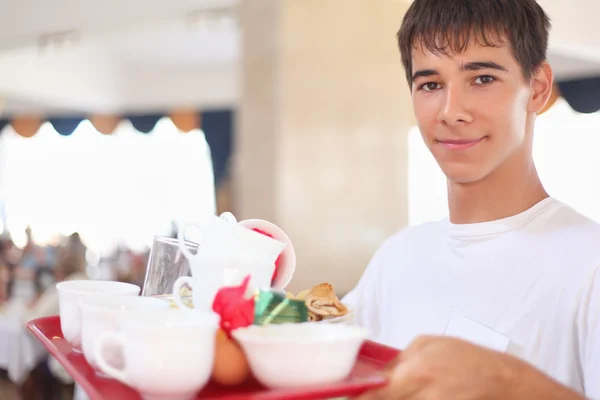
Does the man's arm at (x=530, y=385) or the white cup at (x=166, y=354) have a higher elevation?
the white cup at (x=166, y=354)

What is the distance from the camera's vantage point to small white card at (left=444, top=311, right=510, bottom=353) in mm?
982

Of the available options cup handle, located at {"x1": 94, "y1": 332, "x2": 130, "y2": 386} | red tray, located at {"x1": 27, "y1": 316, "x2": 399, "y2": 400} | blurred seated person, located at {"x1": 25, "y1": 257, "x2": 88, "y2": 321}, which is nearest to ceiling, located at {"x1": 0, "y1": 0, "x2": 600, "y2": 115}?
blurred seated person, located at {"x1": 25, "y1": 257, "x2": 88, "y2": 321}

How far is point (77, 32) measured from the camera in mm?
4773

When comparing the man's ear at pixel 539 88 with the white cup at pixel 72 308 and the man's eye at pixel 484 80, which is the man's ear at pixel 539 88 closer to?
the man's eye at pixel 484 80

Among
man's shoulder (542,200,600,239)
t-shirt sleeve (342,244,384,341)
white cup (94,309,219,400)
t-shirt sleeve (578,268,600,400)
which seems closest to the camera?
white cup (94,309,219,400)

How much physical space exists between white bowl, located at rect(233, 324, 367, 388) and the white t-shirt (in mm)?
445

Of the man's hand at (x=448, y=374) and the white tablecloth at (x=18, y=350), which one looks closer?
the man's hand at (x=448, y=374)

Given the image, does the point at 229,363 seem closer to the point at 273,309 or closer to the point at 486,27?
the point at 273,309

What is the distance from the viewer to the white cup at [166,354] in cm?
58

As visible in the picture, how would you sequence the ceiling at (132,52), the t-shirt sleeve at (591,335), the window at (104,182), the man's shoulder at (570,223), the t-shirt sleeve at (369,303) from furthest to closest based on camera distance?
the window at (104,182) < the ceiling at (132,52) < the t-shirt sleeve at (369,303) < the man's shoulder at (570,223) < the t-shirt sleeve at (591,335)

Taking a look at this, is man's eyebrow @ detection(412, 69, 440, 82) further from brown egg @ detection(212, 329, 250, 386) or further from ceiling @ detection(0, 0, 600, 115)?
ceiling @ detection(0, 0, 600, 115)

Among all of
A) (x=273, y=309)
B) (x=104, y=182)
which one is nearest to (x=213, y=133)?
(x=104, y=182)

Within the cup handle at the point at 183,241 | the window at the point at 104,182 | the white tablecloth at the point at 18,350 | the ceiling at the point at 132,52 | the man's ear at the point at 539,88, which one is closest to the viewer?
the cup handle at the point at 183,241

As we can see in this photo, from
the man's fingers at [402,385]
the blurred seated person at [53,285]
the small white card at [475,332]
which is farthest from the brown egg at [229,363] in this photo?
the blurred seated person at [53,285]
